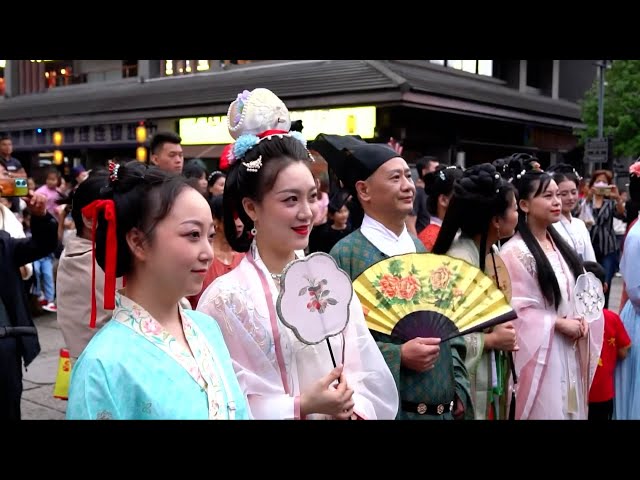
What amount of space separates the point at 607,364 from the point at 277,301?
2591 millimetres

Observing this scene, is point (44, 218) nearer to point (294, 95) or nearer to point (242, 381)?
point (242, 381)

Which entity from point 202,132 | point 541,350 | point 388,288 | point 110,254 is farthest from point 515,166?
point 202,132

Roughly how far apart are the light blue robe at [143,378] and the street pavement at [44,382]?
3211 millimetres

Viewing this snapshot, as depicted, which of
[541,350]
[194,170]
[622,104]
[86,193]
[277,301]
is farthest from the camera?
[622,104]

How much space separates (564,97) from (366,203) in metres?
19.8

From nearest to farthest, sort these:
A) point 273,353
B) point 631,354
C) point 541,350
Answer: point 273,353 → point 541,350 → point 631,354

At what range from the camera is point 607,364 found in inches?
141

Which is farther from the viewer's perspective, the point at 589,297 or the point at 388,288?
the point at 589,297

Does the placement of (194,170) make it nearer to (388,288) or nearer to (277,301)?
(388,288)

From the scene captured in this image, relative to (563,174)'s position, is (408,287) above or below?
below

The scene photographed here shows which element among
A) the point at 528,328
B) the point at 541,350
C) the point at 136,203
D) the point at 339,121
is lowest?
the point at 541,350

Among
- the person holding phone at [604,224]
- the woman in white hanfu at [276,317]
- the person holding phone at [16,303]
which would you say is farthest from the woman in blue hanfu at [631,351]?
the person holding phone at [604,224]

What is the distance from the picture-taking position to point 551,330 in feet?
10.5
